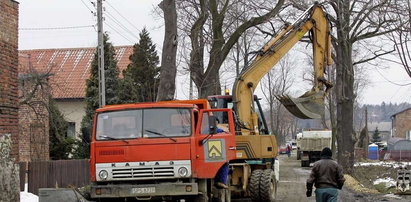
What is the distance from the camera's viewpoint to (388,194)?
2025 centimetres

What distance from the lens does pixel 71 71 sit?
42.2 m

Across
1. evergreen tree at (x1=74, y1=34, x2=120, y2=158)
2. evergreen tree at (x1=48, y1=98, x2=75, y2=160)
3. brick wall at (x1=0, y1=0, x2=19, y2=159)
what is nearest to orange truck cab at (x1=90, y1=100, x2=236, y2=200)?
brick wall at (x1=0, y1=0, x2=19, y2=159)

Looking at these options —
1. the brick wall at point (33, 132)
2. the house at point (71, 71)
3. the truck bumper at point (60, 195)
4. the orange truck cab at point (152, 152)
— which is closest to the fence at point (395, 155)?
the house at point (71, 71)

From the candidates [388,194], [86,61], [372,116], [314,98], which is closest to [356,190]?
[388,194]

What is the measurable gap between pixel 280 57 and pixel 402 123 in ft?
305

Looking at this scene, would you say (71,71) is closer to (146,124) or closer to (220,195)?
(220,195)

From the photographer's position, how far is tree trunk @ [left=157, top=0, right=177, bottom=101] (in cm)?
1980

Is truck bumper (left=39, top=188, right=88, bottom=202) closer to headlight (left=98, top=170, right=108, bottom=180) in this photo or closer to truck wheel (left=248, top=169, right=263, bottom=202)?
headlight (left=98, top=170, right=108, bottom=180)

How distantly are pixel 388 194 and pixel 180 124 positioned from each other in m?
10.3

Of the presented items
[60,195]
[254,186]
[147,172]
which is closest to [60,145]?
[254,186]

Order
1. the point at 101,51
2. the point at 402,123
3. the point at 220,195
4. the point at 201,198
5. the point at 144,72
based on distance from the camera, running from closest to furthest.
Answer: the point at 201,198 < the point at 220,195 < the point at 101,51 < the point at 144,72 < the point at 402,123

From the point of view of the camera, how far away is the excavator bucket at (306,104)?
1834 cm

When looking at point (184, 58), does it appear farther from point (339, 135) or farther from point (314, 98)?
point (314, 98)

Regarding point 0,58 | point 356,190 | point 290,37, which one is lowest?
point 356,190
